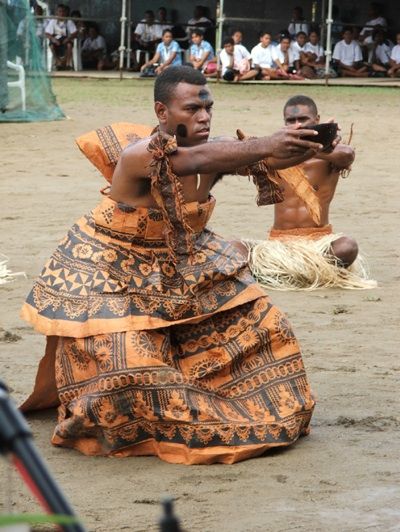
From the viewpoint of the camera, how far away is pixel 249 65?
22547 millimetres

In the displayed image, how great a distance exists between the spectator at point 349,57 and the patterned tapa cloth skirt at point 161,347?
19.7 metres

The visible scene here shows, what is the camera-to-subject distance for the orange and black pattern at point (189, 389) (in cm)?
391

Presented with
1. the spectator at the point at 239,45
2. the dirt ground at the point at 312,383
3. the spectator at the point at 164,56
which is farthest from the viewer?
the spectator at the point at 164,56

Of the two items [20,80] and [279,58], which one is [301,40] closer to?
[279,58]

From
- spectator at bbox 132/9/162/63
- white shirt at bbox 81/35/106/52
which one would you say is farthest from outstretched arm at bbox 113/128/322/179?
white shirt at bbox 81/35/106/52

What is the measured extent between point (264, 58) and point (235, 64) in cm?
72

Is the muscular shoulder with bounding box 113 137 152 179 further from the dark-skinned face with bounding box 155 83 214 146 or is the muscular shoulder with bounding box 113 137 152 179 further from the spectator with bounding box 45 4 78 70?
the spectator with bounding box 45 4 78 70

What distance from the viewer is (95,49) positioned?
25.9m

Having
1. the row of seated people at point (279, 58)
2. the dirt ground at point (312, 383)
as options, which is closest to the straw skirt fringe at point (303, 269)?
the dirt ground at point (312, 383)

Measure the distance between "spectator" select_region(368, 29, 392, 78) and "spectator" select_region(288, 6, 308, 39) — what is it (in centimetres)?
139

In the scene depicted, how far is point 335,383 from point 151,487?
1.38 metres

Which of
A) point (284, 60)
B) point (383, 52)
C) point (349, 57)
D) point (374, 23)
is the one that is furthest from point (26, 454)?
point (374, 23)

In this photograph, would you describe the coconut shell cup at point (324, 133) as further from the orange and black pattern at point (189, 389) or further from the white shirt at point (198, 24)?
the white shirt at point (198, 24)

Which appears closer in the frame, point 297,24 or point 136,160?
point 136,160
